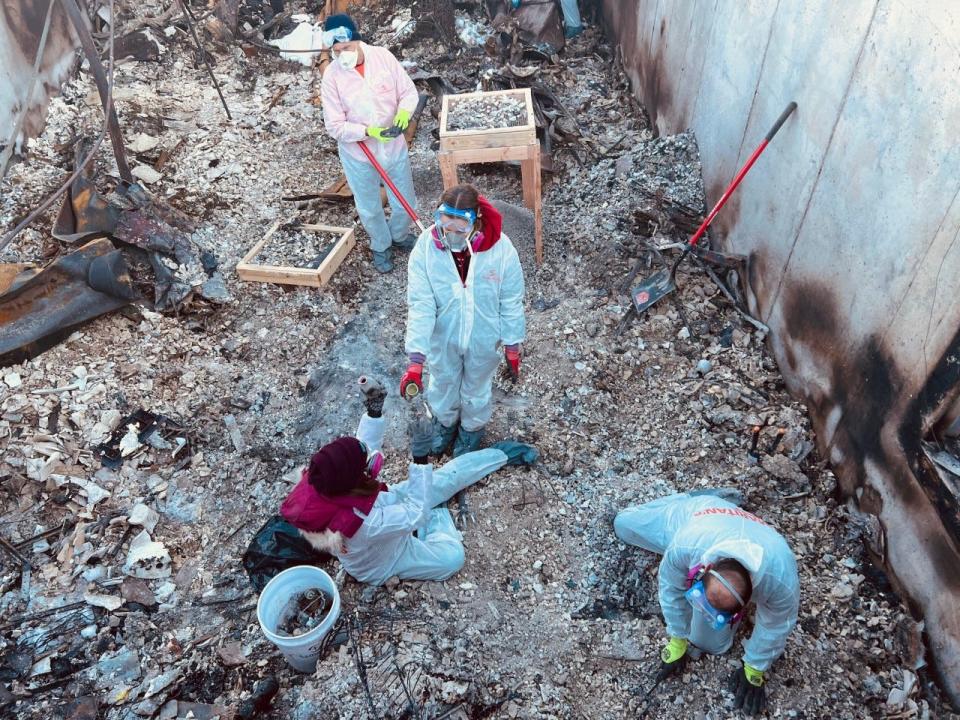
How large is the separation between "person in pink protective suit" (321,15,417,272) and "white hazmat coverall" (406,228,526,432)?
2.11m

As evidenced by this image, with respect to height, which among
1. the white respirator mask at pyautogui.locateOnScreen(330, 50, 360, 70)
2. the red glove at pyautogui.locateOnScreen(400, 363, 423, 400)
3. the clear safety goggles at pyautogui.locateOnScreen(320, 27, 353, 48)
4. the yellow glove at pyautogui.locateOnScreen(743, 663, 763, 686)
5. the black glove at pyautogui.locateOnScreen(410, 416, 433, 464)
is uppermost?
the clear safety goggles at pyautogui.locateOnScreen(320, 27, 353, 48)

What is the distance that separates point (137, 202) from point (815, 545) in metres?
6.06

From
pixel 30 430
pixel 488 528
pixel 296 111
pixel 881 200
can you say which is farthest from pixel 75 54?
pixel 881 200

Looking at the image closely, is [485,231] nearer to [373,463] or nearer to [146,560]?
[373,463]

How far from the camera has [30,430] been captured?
14.2 ft

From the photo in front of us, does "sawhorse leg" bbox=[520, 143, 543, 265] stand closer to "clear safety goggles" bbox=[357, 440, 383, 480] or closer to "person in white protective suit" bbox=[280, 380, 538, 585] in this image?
"person in white protective suit" bbox=[280, 380, 538, 585]

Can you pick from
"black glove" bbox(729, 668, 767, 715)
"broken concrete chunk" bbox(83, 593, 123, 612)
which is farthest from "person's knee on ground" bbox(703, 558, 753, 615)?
"broken concrete chunk" bbox(83, 593, 123, 612)

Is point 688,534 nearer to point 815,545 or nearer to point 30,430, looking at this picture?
point 815,545

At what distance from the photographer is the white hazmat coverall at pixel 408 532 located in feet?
10.4

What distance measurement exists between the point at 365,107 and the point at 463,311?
2.54 meters

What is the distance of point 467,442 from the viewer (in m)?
4.45

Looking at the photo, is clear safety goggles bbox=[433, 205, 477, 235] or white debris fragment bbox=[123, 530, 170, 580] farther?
white debris fragment bbox=[123, 530, 170, 580]

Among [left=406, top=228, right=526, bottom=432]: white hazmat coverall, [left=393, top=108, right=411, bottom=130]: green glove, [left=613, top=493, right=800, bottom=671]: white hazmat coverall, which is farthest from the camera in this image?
[left=393, top=108, right=411, bottom=130]: green glove

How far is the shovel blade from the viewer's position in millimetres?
5082
